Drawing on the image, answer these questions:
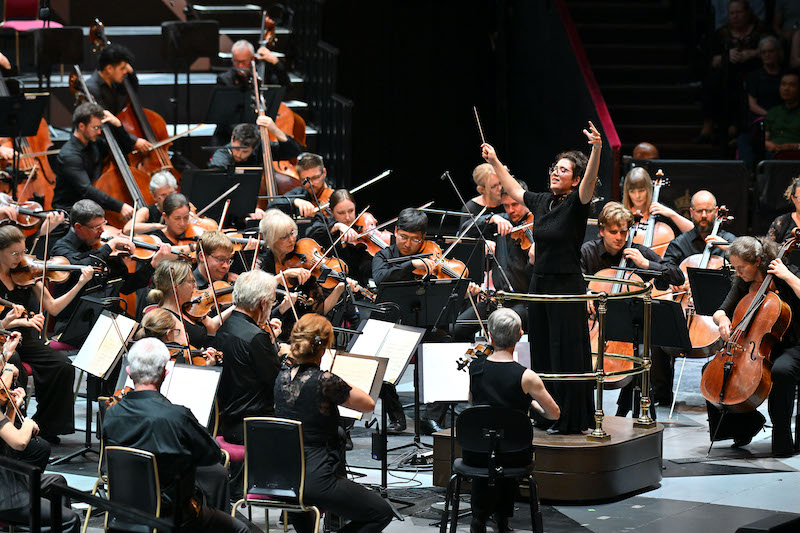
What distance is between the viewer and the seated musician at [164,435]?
183 inches

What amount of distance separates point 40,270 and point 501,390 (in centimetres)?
307

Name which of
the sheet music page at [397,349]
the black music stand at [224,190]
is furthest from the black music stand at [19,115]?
the sheet music page at [397,349]

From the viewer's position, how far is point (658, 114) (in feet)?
41.1

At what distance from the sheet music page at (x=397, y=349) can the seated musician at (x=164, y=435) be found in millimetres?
1335

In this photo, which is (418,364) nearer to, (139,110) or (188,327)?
(188,327)

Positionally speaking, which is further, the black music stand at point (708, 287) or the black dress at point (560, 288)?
the black music stand at point (708, 287)

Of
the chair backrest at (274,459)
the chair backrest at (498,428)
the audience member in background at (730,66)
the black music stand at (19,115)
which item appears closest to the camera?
the chair backrest at (274,459)

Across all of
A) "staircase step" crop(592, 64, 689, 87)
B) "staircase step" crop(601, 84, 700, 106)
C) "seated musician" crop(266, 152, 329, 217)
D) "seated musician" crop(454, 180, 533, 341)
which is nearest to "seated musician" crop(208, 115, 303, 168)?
"seated musician" crop(266, 152, 329, 217)

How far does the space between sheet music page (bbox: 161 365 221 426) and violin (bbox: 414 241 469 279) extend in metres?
2.16

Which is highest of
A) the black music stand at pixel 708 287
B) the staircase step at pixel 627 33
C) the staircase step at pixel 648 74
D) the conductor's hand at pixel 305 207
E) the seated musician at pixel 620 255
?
the staircase step at pixel 627 33

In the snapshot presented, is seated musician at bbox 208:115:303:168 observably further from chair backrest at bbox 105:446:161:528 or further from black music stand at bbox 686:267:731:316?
chair backrest at bbox 105:446:161:528

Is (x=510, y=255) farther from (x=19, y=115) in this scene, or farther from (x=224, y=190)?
(x=19, y=115)

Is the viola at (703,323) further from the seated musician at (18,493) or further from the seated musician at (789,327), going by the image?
the seated musician at (18,493)

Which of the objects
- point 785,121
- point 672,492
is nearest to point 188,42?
point 785,121
